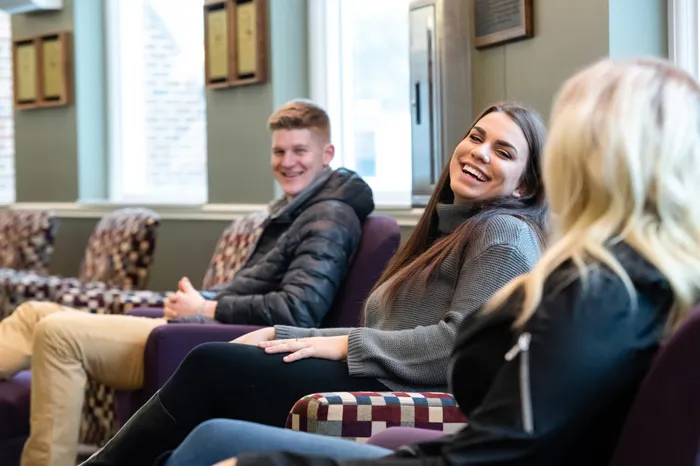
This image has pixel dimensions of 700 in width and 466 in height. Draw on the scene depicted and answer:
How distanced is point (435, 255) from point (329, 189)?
3.42 ft

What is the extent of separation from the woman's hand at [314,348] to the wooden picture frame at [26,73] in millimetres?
4251

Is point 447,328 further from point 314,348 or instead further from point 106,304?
point 106,304

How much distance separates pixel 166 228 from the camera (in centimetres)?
531

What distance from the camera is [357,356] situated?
2.17 metres

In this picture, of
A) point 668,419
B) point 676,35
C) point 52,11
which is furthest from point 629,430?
point 52,11

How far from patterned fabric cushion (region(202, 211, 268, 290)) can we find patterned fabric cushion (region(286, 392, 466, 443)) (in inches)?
86.6

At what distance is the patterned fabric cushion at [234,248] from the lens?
4.14 metres

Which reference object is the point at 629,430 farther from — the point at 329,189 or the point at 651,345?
the point at 329,189

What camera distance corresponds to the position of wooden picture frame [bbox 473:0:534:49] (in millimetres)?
3324

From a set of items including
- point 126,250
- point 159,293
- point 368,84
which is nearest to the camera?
point 159,293

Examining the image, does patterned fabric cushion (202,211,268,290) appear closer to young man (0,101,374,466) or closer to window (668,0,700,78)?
young man (0,101,374,466)

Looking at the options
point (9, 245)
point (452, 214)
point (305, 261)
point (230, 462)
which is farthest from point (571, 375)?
point (9, 245)

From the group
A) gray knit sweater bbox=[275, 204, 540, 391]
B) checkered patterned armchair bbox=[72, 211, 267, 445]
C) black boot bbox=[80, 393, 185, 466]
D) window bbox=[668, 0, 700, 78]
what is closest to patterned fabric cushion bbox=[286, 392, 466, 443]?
gray knit sweater bbox=[275, 204, 540, 391]

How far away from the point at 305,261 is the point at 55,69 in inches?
132
